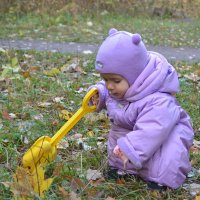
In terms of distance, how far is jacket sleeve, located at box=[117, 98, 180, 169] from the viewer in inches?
93.0

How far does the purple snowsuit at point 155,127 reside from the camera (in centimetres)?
237

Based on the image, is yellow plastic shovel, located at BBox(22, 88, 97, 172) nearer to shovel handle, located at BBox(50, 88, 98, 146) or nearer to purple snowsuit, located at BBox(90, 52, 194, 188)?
shovel handle, located at BBox(50, 88, 98, 146)

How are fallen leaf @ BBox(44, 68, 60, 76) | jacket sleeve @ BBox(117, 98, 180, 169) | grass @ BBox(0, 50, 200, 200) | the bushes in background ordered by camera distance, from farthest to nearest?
the bushes in background < fallen leaf @ BBox(44, 68, 60, 76) < grass @ BBox(0, 50, 200, 200) < jacket sleeve @ BBox(117, 98, 180, 169)

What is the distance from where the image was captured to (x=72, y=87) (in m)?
4.71

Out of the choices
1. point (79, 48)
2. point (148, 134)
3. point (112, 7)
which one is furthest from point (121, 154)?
point (112, 7)

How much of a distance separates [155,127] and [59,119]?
143cm

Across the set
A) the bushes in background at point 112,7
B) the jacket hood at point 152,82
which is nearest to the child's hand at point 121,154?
the jacket hood at point 152,82

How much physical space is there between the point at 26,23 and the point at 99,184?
943cm

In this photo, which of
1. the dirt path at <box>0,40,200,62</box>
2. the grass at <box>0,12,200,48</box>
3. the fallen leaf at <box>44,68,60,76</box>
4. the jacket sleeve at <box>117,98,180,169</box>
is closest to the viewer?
the jacket sleeve at <box>117,98,180,169</box>

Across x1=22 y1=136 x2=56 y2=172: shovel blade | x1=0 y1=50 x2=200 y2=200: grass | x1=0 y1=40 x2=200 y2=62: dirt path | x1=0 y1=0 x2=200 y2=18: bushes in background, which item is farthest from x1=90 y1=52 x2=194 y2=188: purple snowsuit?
x1=0 y1=0 x2=200 y2=18: bushes in background

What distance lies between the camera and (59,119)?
12.0 feet

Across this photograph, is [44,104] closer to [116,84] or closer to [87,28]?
[116,84]

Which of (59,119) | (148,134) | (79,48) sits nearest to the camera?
(148,134)

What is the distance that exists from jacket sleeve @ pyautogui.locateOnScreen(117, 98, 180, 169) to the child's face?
7.0 inches
